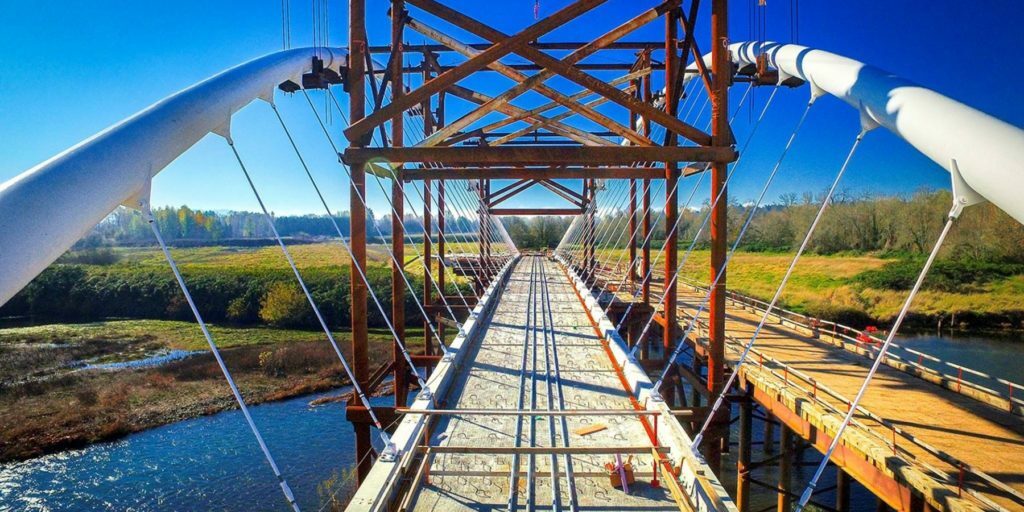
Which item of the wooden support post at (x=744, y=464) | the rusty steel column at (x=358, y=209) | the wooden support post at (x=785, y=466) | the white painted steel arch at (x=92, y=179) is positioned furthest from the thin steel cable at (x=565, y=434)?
the wooden support post at (x=785, y=466)

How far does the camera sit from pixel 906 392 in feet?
29.5

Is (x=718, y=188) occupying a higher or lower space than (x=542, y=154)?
lower

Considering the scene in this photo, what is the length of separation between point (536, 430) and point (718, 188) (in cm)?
385

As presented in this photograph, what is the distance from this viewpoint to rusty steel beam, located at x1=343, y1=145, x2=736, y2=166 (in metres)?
6.54

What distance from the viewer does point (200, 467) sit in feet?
62.8

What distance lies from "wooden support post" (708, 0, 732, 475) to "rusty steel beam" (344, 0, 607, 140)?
5.34 ft

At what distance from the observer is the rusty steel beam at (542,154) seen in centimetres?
654

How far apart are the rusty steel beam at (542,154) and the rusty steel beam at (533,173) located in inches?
98.6

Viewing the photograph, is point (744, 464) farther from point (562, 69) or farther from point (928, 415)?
point (562, 69)

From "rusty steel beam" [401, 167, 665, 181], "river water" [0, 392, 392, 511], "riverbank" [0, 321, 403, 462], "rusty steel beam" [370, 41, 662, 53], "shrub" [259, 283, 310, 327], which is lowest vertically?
"river water" [0, 392, 392, 511]

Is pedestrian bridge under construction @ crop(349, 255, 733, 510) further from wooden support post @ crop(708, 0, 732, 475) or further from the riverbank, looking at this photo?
the riverbank

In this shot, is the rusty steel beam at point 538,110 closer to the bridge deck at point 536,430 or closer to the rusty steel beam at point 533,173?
the rusty steel beam at point 533,173

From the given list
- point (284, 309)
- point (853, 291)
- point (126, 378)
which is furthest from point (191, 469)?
point (853, 291)

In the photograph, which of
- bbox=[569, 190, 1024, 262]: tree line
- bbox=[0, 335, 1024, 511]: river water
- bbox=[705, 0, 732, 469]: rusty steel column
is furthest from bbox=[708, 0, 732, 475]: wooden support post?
bbox=[569, 190, 1024, 262]: tree line
